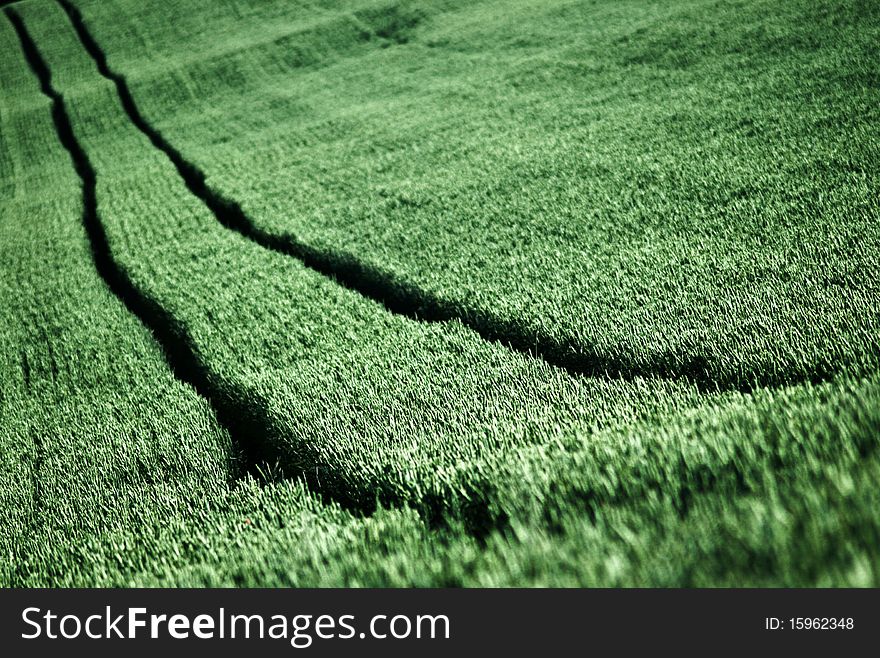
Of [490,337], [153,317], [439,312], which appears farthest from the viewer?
[153,317]

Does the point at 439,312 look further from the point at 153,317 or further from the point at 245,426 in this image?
the point at 153,317

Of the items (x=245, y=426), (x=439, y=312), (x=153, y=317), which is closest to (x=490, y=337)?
(x=439, y=312)

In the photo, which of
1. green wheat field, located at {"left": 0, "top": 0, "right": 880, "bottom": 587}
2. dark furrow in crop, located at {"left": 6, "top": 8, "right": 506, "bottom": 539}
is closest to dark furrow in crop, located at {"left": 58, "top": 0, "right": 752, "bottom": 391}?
green wheat field, located at {"left": 0, "top": 0, "right": 880, "bottom": 587}

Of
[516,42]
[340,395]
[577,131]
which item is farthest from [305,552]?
[516,42]

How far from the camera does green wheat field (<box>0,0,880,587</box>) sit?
250cm

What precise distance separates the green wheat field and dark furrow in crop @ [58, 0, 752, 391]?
4 centimetres

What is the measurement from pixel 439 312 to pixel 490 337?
3.02ft

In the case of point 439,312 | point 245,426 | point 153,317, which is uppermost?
point 439,312

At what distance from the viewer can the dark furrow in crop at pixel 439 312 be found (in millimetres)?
4590

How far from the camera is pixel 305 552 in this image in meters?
2.83

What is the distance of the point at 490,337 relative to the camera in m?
5.90

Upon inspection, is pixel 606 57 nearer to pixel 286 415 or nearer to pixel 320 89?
pixel 320 89

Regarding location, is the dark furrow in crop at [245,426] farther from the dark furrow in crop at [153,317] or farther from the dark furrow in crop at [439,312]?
the dark furrow in crop at [439,312]

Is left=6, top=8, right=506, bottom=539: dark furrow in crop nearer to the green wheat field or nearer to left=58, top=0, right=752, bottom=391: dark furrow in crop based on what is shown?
the green wheat field
